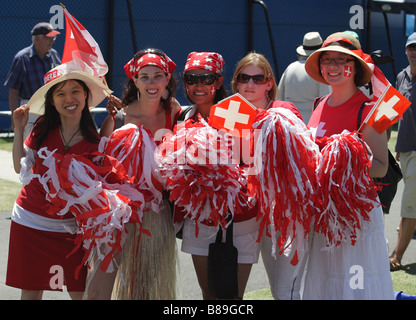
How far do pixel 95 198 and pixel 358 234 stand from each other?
1299 mm

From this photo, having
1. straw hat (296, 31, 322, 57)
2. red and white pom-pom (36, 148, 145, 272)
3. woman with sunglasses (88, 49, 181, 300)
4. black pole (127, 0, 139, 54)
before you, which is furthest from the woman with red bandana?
black pole (127, 0, 139, 54)

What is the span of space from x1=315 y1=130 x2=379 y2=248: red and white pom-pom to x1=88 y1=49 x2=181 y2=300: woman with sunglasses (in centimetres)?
82

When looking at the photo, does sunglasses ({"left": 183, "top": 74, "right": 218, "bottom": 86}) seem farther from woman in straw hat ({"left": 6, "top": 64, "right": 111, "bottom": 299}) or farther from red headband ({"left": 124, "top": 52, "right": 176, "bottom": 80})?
woman in straw hat ({"left": 6, "top": 64, "right": 111, "bottom": 299})

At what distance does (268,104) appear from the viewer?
10.7ft

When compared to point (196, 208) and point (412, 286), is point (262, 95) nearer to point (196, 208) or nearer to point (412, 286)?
point (196, 208)

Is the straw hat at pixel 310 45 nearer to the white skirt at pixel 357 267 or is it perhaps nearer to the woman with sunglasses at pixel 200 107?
the woman with sunglasses at pixel 200 107

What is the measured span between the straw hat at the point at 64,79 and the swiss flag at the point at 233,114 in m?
0.79

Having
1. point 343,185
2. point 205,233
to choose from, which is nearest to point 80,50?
point 205,233

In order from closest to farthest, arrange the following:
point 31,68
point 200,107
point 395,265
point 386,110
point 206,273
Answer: point 386,110, point 206,273, point 200,107, point 395,265, point 31,68

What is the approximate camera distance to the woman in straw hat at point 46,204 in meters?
3.18

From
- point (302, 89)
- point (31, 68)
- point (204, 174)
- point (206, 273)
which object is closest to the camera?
point (204, 174)

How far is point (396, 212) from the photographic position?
7039mm

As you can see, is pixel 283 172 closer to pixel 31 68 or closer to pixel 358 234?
pixel 358 234

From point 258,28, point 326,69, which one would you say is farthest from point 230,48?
point 326,69
